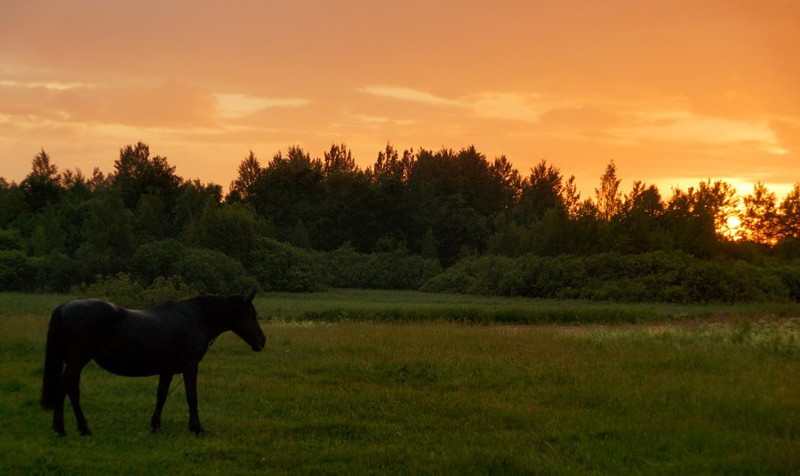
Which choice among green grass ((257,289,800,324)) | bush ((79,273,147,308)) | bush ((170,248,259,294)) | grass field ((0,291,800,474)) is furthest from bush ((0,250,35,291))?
grass field ((0,291,800,474))

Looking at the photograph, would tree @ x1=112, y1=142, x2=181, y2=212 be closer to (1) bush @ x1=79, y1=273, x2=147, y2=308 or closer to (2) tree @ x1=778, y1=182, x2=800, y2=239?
(1) bush @ x1=79, y1=273, x2=147, y2=308

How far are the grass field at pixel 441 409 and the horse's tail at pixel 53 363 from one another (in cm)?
57

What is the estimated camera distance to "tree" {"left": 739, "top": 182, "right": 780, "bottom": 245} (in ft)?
246

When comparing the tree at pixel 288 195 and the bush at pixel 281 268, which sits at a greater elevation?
the tree at pixel 288 195

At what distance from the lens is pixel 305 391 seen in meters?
16.3

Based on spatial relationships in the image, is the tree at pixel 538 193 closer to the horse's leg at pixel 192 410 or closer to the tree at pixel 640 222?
the tree at pixel 640 222

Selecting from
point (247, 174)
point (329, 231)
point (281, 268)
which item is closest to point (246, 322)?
point (281, 268)

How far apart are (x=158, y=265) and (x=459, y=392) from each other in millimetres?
40683

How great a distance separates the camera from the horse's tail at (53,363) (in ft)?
39.1

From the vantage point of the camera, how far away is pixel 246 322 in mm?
13945

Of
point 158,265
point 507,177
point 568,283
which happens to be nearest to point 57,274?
point 158,265

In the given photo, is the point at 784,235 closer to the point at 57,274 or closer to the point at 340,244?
the point at 340,244

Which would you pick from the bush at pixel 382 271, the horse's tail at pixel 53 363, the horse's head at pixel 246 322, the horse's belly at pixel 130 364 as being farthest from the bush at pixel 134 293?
the bush at pixel 382 271

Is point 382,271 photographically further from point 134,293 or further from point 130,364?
point 130,364
